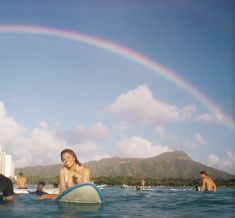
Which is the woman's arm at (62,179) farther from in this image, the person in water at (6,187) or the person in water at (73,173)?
the person in water at (6,187)

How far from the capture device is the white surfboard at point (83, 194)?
35.5 feet

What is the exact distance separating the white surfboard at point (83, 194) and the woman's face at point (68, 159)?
2.60 feet

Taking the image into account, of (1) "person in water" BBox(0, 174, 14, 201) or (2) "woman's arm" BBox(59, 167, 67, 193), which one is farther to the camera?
(2) "woman's arm" BBox(59, 167, 67, 193)

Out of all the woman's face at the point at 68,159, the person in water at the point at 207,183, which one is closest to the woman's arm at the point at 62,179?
the woman's face at the point at 68,159

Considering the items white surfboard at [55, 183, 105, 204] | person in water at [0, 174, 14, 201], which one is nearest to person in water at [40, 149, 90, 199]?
white surfboard at [55, 183, 105, 204]

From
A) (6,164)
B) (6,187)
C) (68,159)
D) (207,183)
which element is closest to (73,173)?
(68,159)

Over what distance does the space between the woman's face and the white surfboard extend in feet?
2.60

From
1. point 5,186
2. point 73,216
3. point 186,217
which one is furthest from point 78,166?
point 186,217

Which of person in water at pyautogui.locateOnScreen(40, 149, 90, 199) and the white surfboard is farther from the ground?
person in water at pyautogui.locateOnScreen(40, 149, 90, 199)

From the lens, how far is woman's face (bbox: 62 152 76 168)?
36.6 ft

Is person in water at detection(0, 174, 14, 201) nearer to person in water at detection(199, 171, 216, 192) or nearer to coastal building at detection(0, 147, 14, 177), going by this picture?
person in water at detection(199, 171, 216, 192)

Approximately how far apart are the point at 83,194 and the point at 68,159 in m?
1.24

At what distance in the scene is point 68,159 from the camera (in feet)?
36.8

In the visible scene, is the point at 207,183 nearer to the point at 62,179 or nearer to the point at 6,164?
the point at 62,179
